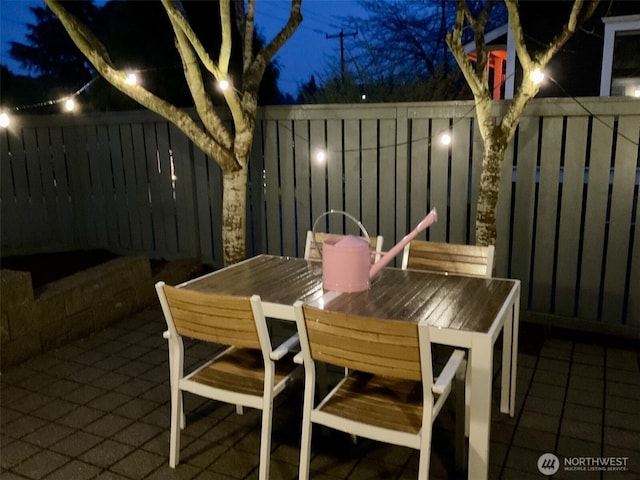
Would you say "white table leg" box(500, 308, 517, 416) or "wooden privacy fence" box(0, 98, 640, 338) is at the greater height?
"wooden privacy fence" box(0, 98, 640, 338)

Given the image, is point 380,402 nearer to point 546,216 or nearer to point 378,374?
point 378,374

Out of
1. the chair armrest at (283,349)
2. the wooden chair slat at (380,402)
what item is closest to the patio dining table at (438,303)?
the chair armrest at (283,349)

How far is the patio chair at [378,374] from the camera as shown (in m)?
2.07

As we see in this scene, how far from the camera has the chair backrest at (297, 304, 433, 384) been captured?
2.04 meters

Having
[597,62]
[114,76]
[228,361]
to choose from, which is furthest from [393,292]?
[597,62]

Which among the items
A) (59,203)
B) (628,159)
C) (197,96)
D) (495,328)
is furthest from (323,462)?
(59,203)

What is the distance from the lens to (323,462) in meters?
2.80

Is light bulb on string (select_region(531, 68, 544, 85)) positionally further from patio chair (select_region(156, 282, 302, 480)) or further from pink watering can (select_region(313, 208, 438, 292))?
patio chair (select_region(156, 282, 302, 480))

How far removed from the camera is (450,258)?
11.4 ft

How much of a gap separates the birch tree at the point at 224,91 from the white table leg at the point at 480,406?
2.81 metres

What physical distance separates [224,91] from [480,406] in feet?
9.74

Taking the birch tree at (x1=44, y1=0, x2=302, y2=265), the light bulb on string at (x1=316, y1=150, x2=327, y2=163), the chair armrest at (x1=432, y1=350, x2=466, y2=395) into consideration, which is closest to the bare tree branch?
the birch tree at (x1=44, y1=0, x2=302, y2=265)

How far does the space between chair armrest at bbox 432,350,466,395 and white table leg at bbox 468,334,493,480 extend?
0.30ft

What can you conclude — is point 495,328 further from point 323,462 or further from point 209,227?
point 209,227
